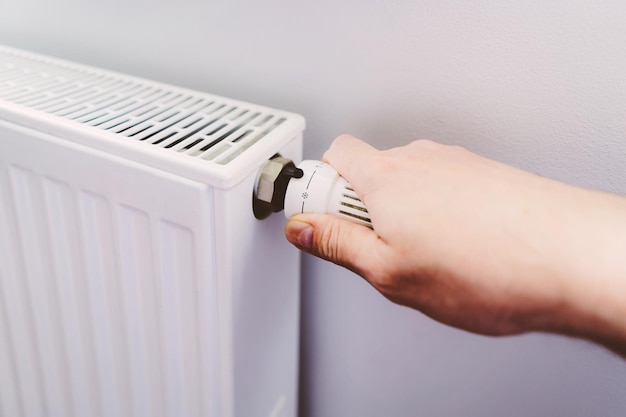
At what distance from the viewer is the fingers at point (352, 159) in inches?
14.9

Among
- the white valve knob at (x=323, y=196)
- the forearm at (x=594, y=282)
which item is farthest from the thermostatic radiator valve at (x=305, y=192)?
the forearm at (x=594, y=282)

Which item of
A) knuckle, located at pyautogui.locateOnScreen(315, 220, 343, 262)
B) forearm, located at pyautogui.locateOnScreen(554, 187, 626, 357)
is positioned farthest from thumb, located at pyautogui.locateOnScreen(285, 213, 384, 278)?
forearm, located at pyautogui.locateOnScreen(554, 187, 626, 357)

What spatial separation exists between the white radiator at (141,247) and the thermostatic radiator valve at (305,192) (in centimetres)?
1

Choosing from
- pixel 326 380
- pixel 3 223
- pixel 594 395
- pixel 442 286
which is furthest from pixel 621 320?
pixel 3 223

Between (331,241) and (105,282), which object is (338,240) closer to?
(331,241)

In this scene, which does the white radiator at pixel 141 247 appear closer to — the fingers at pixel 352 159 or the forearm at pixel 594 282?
the fingers at pixel 352 159

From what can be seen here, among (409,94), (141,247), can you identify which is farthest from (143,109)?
(409,94)

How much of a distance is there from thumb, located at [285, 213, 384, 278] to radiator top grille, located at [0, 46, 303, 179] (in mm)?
70

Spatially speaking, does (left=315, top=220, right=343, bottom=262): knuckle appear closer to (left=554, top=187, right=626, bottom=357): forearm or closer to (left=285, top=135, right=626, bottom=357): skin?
(left=285, top=135, right=626, bottom=357): skin

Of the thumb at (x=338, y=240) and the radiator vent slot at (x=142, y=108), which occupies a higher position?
the radiator vent slot at (x=142, y=108)

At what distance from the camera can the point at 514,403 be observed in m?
0.50

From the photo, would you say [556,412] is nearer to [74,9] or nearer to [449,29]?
[449,29]

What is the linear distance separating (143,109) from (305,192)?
0.17m

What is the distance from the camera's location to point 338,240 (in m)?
0.36
